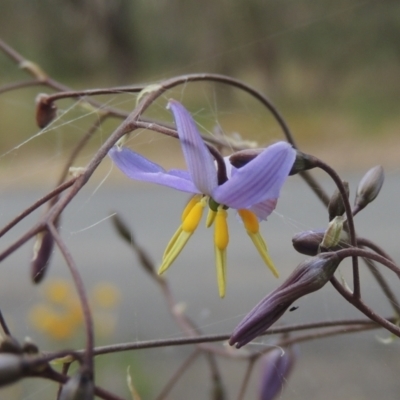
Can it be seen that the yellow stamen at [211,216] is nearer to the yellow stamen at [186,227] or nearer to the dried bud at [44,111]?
the yellow stamen at [186,227]

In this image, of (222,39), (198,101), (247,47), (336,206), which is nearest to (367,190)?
(336,206)

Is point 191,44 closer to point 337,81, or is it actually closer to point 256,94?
point 337,81

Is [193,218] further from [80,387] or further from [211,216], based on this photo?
[80,387]

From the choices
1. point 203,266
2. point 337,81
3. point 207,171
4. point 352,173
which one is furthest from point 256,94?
point 337,81

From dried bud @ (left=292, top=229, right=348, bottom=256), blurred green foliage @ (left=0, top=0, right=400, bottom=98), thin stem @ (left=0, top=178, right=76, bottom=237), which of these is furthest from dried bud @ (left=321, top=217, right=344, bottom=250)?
blurred green foliage @ (left=0, top=0, right=400, bottom=98)

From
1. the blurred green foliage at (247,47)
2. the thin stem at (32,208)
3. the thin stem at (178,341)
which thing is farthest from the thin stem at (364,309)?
the blurred green foliage at (247,47)

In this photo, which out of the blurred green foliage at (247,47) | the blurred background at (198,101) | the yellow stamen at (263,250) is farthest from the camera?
the blurred green foliage at (247,47)
